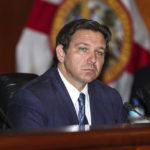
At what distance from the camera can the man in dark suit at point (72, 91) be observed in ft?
7.98

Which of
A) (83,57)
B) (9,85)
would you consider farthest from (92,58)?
(9,85)

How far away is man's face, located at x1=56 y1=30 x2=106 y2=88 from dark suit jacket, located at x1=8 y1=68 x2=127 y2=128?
11 centimetres

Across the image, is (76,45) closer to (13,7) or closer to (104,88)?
(104,88)

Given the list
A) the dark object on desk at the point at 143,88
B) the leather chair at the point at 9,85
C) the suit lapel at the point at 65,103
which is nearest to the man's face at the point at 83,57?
the suit lapel at the point at 65,103

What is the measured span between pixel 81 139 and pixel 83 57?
4.55ft

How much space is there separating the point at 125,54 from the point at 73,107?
9.22 feet

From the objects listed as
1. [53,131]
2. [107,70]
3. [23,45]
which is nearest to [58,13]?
[23,45]

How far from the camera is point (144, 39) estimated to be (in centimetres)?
524

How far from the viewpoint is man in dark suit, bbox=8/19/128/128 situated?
7.98 feet

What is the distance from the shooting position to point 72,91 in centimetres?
269

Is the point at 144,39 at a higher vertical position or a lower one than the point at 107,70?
higher

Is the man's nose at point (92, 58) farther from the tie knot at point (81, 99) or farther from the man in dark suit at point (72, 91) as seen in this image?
the tie knot at point (81, 99)

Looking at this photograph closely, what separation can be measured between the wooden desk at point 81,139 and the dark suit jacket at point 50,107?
3.36 ft

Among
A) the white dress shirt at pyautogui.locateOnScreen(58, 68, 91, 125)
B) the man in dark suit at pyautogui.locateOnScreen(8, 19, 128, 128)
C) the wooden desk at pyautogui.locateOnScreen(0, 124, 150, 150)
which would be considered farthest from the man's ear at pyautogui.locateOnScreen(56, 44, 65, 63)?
the wooden desk at pyautogui.locateOnScreen(0, 124, 150, 150)
